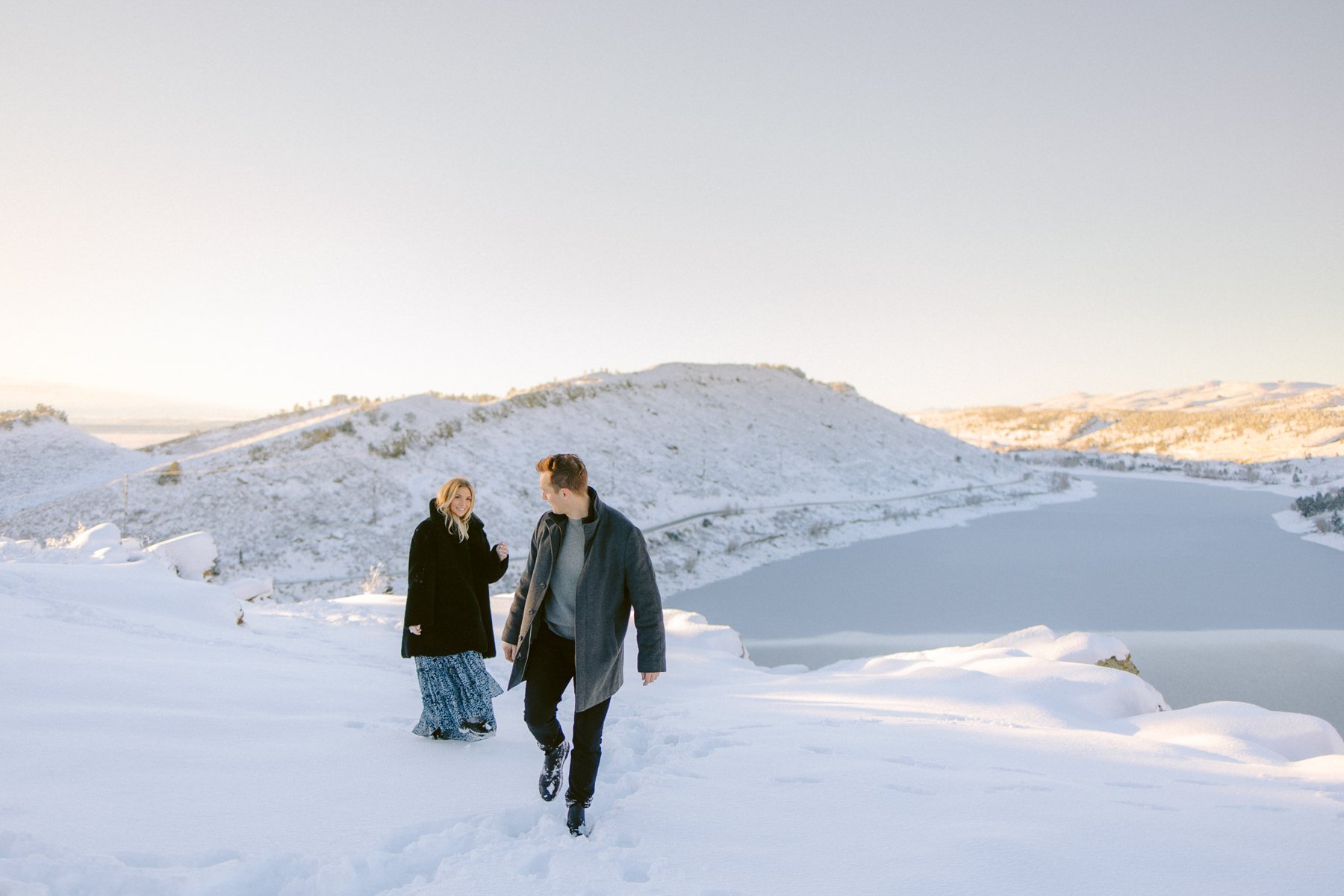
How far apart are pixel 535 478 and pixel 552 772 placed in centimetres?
2455

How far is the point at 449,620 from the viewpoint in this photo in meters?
5.02

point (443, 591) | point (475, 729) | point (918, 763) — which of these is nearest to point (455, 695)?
point (475, 729)

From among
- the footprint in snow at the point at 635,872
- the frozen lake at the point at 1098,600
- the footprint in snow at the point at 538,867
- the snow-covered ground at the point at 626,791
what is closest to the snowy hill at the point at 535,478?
the frozen lake at the point at 1098,600

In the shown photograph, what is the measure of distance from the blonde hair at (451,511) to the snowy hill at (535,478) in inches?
605

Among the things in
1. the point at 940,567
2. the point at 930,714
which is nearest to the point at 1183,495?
the point at 940,567

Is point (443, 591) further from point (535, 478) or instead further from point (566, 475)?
point (535, 478)

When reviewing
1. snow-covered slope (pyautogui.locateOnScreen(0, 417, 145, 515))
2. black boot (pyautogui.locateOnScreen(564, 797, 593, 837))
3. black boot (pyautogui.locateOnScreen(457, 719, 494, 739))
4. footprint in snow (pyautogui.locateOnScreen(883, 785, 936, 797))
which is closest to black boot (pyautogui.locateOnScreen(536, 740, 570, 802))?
black boot (pyautogui.locateOnScreen(564, 797, 593, 837))

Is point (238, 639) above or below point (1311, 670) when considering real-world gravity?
above

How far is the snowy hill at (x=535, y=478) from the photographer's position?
20.3 m

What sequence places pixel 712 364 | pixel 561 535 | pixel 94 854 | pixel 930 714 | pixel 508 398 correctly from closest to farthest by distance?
pixel 94 854, pixel 561 535, pixel 930 714, pixel 508 398, pixel 712 364

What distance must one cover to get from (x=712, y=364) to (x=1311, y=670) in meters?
43.9

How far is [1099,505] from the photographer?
37.8 metres

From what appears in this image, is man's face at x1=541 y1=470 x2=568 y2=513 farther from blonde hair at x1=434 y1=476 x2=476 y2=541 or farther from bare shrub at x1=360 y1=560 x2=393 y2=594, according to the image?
bare shrub at x1=360 y1=560 x2=393 y2=594

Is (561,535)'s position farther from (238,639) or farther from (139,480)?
(139,480)
